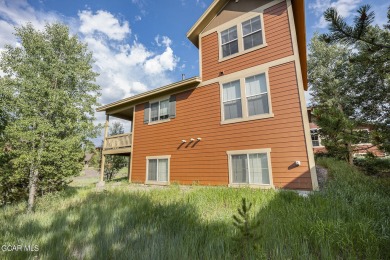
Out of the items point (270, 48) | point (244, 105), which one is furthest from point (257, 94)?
point (270, 48)

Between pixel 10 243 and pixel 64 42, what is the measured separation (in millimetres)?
8548

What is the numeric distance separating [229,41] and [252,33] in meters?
1.22

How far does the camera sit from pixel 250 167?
8.22 m

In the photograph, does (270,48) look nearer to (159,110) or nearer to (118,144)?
(159,110)

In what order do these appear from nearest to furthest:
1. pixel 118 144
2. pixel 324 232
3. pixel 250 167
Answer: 1. pixel 324 232
2. pixel 250 167
3. pixel 118 144

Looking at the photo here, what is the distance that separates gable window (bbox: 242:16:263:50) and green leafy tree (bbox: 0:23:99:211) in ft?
26.0

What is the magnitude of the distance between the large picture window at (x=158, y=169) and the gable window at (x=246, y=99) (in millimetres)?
4654


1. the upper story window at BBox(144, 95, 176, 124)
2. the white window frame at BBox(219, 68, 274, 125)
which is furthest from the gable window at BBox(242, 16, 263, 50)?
the upper story window at BBox(144, 95, 176, 124)

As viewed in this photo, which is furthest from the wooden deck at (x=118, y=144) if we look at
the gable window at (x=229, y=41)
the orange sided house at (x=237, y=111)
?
the gable window at (x=229, y=41)

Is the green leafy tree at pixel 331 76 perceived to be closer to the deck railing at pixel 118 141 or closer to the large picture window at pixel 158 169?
the large picture window at pixel 158 169

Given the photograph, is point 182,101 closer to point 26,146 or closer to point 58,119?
point 58,119

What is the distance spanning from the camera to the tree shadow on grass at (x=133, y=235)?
2965 millimetres

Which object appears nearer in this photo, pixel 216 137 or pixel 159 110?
pixel 216 137

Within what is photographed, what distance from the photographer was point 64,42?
28.6 ft
